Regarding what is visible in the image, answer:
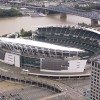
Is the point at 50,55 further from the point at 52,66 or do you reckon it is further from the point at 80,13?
the point at 80,13

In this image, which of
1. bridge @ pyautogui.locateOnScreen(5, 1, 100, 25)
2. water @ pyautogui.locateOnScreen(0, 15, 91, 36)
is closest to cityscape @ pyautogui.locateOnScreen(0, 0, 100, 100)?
water @ pyautogui.locateOnScreen(0, 15, 91, 36)

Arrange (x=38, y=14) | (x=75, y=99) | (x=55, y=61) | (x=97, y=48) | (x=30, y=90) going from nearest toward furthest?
(x=75, y=99), (x=30, y=90), (x=55, y=61), (x=97, y=48), (x=38, y=14)

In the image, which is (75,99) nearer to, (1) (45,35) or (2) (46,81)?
(2) (46,81)

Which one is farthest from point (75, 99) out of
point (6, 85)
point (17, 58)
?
point (17, 58)

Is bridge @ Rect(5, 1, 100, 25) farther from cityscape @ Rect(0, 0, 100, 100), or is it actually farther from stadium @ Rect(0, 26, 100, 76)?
stadium @ Rect(0, 26, 100, 76)

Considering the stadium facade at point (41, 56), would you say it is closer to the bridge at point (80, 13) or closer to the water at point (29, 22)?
the water at point (29, 22)
